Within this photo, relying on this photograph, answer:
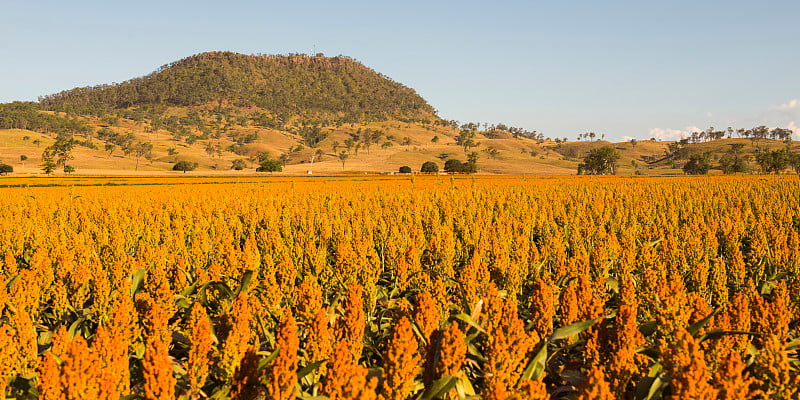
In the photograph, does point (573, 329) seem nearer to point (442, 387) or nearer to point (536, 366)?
point (536, 366)

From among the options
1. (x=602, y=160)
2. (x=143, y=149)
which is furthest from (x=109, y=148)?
(x=602, y=160)

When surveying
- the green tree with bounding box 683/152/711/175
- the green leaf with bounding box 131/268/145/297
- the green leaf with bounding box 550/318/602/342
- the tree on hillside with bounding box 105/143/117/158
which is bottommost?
the green leaf with bounding box 131/268/145/297

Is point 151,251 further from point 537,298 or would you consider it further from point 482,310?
point 537,298

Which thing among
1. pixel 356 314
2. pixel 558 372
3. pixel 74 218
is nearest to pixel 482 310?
pixel 558 372

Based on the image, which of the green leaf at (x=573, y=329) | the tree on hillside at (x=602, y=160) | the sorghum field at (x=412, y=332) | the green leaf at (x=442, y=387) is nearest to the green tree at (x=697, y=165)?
the tree on hillside at (x=602, y=160)

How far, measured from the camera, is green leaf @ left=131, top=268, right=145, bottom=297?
5.46 m

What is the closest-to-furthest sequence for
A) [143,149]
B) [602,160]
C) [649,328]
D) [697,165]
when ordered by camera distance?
1. [649,328]
2. [697,165]
3. [602,160]
4. [143,149]

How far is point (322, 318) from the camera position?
127 inches

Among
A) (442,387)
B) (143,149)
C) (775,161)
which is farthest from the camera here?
(143,149)

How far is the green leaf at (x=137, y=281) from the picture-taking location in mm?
5457

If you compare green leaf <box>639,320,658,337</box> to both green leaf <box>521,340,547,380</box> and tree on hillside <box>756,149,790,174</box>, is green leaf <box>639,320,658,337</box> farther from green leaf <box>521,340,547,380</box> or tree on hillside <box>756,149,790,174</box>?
tree on hillside <box>756,149,790,174</box>

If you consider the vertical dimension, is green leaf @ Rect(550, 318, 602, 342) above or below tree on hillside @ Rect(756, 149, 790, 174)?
below

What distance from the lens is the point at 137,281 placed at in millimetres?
5500

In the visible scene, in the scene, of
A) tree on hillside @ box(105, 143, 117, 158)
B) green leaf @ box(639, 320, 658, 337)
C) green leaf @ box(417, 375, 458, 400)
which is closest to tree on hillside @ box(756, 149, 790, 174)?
green leaf @ box(639, 320, 658, 337)
